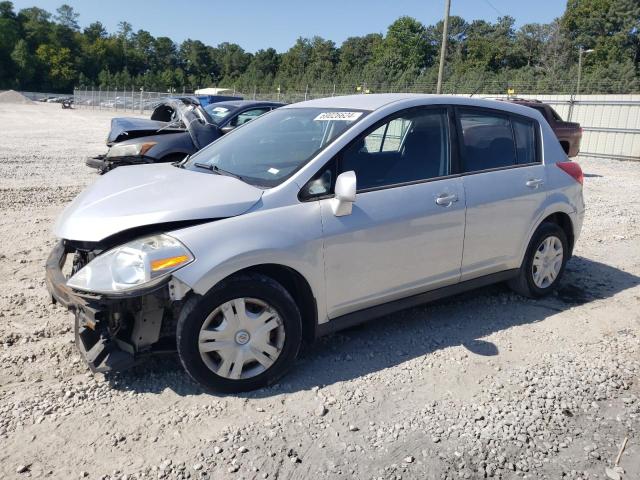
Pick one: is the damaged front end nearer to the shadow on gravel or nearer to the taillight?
the shadow on gravel

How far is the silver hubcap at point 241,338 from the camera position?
313 cm

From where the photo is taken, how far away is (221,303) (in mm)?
3094

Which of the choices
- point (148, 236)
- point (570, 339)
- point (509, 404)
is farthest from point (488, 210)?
point (148, 236)

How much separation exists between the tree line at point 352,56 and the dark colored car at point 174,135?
825 inches

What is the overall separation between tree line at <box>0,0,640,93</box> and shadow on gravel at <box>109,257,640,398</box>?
22694mm

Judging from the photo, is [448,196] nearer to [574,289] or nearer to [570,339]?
[570,339]

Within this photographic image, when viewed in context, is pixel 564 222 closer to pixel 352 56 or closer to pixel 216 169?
pixel 216 169

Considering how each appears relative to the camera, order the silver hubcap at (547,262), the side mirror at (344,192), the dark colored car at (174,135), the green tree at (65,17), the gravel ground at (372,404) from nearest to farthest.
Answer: the gravel ground at (372,404) → the side mirror at (344,192) → the silver hubcap at (547,262) → the dark colored car at (174,135) → the green tree at (65,17)

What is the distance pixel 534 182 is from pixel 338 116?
6.05ft

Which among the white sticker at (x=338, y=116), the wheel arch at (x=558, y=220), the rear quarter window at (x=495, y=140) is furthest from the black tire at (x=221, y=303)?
the wheel arch at (x=558, y=220)

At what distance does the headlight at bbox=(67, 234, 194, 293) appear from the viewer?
2.94 metres

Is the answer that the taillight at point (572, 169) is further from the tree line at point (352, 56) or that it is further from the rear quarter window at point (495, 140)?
the tree line at point (352, 56)

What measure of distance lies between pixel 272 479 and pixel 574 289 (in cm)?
386

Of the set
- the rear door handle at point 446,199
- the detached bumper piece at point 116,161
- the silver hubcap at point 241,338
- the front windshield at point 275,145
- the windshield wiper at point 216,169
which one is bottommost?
the silver hubcap at point 241,338
